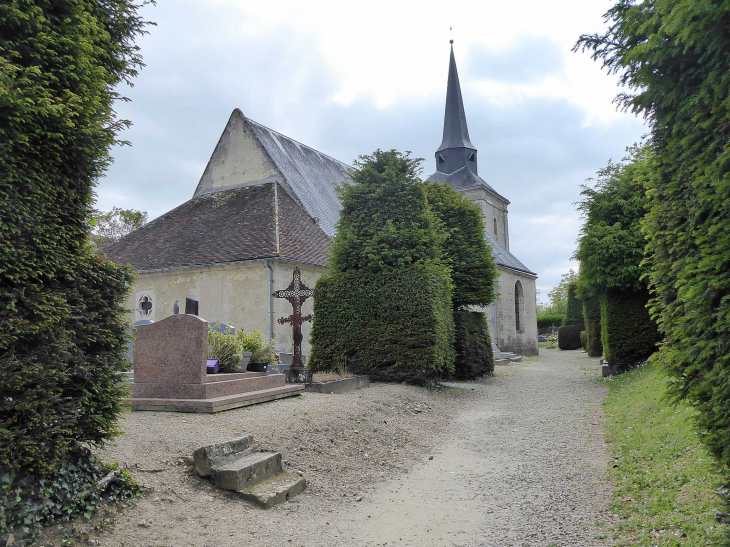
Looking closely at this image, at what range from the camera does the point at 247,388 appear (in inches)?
342

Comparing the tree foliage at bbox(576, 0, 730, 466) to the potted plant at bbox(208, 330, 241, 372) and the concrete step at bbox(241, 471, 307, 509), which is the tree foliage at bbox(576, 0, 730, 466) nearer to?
the concrete step at bbox(241, 471, 307, 509)

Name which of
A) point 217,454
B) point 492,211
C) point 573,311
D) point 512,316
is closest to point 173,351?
point 217,454

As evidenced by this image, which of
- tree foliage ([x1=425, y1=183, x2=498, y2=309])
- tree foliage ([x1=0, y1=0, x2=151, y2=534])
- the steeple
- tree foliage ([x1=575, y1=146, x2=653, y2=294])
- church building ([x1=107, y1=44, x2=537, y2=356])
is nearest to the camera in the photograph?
tree foliage ([x1=0, y1=0, x2=151, y2=534])

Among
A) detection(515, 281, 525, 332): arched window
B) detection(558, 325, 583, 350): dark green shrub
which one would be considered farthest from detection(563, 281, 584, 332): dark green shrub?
detection(515, 281, 525, 332): arched window

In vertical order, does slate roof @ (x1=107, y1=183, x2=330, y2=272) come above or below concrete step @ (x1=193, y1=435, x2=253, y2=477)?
above

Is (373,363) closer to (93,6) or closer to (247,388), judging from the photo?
(247,388)

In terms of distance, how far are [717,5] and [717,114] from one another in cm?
63

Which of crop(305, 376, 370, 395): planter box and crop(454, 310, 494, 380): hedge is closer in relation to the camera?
crop(305, 376, 370, 395): planter box

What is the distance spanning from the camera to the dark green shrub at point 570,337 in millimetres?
35500

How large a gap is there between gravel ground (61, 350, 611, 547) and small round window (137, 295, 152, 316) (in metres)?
11.3

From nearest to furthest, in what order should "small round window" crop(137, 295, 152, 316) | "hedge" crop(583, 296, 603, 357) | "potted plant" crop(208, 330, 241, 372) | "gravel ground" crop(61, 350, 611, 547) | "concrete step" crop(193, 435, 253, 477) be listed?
"gravel ground" crop(61, 350, 611, 547), "concrete step" crop(193, 435, 253, 477), "potted plant" crop(208, 330, 241, 372), "small round window" crop(137, 295, 152, 316), "hedge" crop(583, 296, 603, 357)

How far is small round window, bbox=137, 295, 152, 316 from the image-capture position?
743 inches

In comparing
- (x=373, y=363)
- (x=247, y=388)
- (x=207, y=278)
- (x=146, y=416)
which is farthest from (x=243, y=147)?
(x=146, y=416)

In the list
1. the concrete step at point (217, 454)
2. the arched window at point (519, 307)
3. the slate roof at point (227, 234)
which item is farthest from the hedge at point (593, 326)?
the concrete step at point (217, 454)
